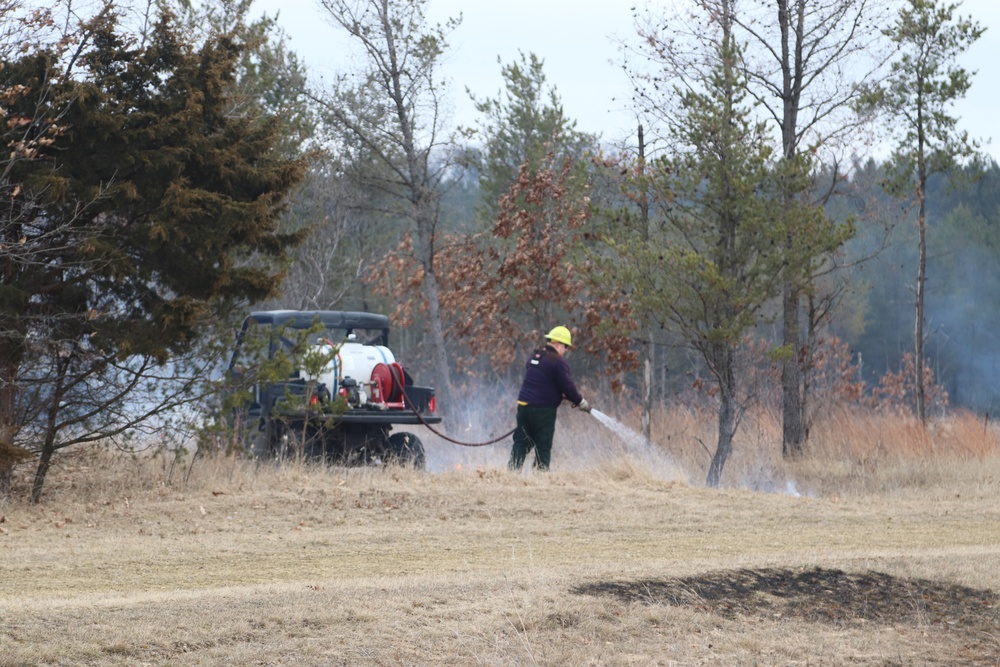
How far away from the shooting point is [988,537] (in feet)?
37.2

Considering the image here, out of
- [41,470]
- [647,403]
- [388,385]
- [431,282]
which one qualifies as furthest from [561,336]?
[431,282]

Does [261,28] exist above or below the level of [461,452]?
above

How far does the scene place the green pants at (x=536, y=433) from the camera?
14977 millimetres

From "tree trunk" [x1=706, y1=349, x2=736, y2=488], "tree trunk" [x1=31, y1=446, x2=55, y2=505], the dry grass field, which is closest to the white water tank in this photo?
the dry grass field

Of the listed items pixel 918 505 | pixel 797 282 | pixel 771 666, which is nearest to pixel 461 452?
pixel 797 282

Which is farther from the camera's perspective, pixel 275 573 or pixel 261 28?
pixel 261 28

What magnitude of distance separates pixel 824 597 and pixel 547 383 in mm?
7051

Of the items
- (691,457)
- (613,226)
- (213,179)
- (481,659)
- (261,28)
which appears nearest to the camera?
(481,659)

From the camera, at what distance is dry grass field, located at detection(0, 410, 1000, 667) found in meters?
6.73

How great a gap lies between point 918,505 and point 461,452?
7.71m

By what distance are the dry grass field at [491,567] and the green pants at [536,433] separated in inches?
17.1

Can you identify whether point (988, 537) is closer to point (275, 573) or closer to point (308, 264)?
point (275, 573)

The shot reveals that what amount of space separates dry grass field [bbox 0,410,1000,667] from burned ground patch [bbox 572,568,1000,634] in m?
0.02

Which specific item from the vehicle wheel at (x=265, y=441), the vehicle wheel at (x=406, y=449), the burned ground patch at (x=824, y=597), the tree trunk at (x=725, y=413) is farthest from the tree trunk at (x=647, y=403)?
the burned ground patch at (x=824, y=597)
